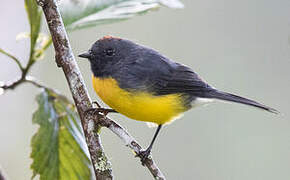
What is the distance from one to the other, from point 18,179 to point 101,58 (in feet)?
6.70

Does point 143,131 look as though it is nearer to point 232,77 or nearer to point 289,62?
point 232,77

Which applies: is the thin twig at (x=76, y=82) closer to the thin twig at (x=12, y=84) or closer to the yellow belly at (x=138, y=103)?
the thin twig at (x=12, y=84)

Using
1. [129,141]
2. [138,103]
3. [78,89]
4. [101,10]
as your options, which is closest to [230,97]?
[138,103]

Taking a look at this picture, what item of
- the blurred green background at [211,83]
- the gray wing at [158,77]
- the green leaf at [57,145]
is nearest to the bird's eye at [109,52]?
the gray wing at [158,77]

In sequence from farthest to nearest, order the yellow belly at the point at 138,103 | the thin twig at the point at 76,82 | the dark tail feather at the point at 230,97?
1. the dark tail feather at the point at 230,97
2. the yellow belly at the point at 138,103
3. the thin twig at the point at 76,82

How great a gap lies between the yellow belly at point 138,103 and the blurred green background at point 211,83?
192 cm

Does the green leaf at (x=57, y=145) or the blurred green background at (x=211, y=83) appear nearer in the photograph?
the green leaf at (x=57, y=145)

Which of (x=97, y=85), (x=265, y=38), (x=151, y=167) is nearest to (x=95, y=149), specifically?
(x=151, y=167)

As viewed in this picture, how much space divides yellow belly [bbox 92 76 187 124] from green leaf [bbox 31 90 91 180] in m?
0.46

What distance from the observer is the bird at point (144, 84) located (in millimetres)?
3340

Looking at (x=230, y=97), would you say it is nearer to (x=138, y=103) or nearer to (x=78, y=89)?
(x=138, y=103)

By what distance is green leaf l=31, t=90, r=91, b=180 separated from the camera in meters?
2.68

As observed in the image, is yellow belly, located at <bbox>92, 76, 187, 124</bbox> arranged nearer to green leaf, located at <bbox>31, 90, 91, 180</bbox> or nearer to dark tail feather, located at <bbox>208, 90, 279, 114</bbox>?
dark tail feather, located at <bbox>208, 90, 279, 114</bbox>

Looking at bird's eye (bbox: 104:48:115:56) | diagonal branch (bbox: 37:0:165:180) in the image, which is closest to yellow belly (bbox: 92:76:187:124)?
bird's eye (bbox: 104:48:115:56)
